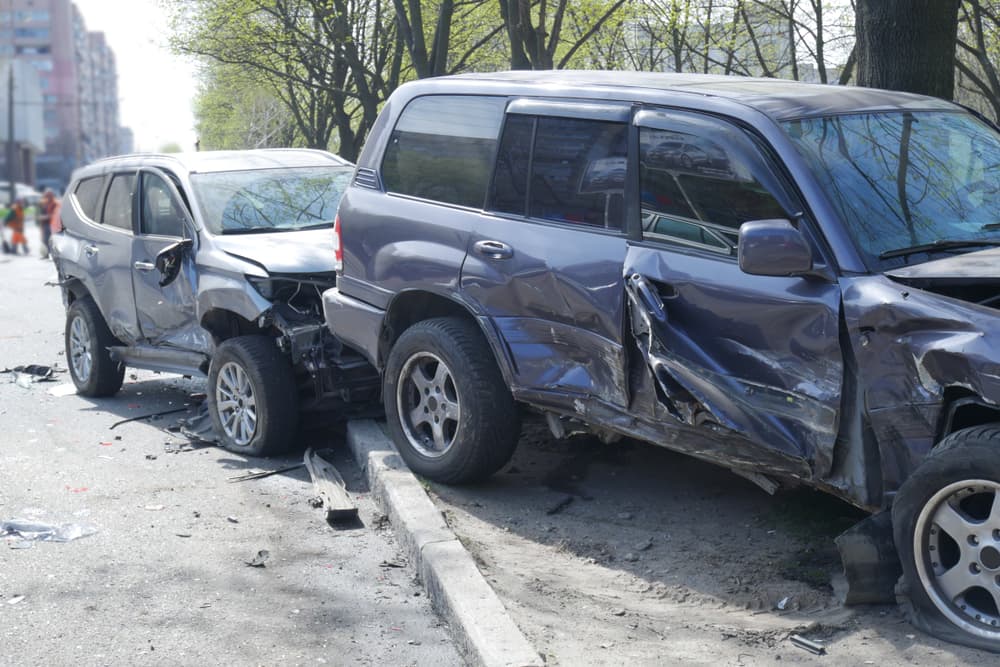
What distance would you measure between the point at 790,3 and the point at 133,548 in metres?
14.2

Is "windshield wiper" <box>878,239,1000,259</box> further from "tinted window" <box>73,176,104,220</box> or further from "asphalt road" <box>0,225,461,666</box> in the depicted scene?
"tinted window" <box>73,176,104,220</box>

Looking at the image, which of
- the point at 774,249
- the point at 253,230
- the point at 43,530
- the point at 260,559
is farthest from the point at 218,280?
the point at 774,249

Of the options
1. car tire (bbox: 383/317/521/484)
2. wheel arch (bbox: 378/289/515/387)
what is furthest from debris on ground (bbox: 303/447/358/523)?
wheel arch (bbox: 378/289/515/387)

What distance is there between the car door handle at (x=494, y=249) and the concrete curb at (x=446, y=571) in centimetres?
124

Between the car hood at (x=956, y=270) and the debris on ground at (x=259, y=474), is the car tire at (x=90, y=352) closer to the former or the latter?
the debris on ground at (x=259, y=474)

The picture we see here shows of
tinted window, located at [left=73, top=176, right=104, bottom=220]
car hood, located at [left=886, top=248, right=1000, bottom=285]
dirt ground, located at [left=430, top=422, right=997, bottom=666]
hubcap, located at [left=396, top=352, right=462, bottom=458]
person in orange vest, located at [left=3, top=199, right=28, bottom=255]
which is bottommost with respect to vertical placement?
person in orange vest, located at [left=3, top=199, right=28, bottom=255]

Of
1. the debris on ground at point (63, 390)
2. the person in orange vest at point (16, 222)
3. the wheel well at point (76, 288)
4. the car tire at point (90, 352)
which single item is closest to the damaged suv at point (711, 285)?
the car tire at point (90, 352)

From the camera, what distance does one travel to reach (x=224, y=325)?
809 cm

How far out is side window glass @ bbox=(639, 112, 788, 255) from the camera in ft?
15.6

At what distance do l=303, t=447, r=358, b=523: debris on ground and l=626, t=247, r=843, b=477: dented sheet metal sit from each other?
1932mm

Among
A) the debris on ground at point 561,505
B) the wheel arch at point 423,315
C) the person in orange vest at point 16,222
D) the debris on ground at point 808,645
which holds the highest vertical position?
the wheel arch at point 423,315

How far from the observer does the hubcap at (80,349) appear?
9695 millimetres

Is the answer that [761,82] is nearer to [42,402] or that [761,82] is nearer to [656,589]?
[656,589]

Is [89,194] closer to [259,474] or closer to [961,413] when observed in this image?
[259,474]
